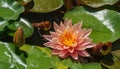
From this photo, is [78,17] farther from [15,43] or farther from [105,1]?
[15,43]

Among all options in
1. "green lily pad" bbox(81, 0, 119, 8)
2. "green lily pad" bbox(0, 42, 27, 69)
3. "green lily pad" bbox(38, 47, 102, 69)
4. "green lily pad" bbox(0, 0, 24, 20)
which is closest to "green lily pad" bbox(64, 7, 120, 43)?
"green lily pad" bbox(81, 0, 119, 8)

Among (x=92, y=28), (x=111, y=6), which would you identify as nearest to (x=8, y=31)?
(x=92, y=28)

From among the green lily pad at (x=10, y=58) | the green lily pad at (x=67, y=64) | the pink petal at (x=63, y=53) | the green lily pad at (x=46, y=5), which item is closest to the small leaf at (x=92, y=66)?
the green lily pad at (x=67, y=64)

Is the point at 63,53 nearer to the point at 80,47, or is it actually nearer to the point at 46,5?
the point at 80,47

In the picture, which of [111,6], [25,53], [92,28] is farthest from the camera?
[111,6]

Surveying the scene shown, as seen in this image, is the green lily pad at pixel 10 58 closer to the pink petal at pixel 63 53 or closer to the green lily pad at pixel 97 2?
the pink petal at pixel 63 53

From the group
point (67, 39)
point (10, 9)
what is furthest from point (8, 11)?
point (67, 39)

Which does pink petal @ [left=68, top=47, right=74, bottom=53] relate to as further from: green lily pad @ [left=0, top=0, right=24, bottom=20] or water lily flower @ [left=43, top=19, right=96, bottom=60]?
green lily pad @ [left=0, top=0, right=24, bottom=20]
